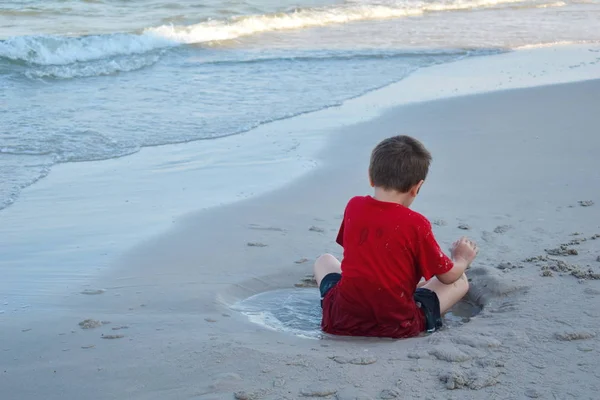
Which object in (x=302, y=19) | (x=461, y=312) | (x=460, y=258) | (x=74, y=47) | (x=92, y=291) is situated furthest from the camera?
(x=302, y=19)

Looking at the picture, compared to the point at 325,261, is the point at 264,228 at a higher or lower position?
lower

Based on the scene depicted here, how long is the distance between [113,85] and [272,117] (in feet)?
10.3

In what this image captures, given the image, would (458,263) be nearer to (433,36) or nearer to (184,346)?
(184,346)

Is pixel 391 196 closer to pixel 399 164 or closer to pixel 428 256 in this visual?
pixel 399 164

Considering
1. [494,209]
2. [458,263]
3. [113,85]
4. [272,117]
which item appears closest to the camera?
[458,263]

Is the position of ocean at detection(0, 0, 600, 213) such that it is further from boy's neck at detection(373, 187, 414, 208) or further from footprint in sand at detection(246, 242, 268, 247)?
boy's neck at detection(373, 187, 414, 208)

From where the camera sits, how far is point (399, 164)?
3291 millimetres

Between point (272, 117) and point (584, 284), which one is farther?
point (272, 117)

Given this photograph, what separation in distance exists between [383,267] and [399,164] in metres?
0.44

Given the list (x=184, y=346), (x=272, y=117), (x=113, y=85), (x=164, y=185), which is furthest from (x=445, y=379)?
(x=113, y=85)

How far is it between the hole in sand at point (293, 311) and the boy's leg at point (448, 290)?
8cm

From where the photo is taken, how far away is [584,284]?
3.68 m

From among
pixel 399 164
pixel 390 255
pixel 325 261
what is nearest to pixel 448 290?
pixel 390 255

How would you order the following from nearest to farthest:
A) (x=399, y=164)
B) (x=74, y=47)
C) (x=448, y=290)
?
(x=399, y=164) → (x=448, y=290) → (x=74, y=47)
